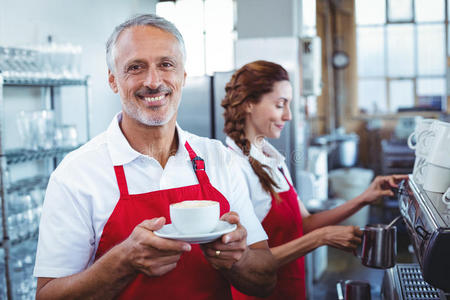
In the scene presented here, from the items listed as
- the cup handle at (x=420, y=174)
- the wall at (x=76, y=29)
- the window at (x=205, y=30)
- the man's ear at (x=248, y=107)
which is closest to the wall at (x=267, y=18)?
the window at (x=205, y=30)

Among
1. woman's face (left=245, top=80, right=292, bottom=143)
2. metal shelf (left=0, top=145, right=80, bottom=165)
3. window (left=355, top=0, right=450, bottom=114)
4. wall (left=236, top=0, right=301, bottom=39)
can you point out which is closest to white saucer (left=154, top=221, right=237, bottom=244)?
woman's face (left=245, top=80, right=292, bottom=143)

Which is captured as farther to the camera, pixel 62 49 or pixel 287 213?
pixel 62 49

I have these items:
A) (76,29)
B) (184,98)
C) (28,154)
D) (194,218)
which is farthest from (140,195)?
(76,29)

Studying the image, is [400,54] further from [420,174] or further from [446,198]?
[446,198]

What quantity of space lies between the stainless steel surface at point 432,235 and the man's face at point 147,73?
2.32 feet

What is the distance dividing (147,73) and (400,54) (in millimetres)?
8659

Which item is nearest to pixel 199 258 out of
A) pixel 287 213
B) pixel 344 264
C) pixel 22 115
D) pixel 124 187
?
pixel 124 187

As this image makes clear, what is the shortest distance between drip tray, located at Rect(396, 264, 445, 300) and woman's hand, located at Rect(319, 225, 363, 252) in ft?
0.56

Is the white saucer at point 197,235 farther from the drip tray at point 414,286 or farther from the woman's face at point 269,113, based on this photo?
the woman's face at point 269,113

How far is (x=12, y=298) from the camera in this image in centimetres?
291

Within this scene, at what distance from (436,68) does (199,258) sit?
8.76 m

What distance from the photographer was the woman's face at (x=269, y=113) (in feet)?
6.85

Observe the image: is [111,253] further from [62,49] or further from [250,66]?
[62,49]

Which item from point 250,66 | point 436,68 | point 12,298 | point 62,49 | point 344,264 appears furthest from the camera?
point 436,68
